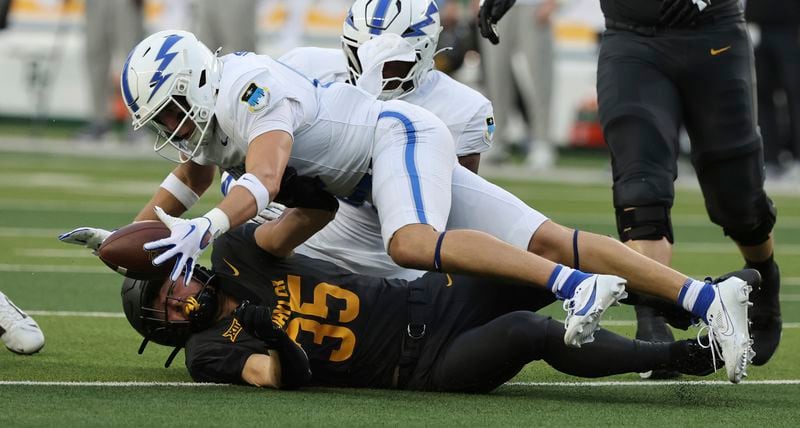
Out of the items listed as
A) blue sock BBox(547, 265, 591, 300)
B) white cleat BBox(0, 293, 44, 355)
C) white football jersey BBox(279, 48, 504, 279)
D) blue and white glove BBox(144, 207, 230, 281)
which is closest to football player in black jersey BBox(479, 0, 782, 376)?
white football jersey BBox(279, 48, 504, 279)

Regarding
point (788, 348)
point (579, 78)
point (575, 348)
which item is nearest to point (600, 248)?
point (575, 348)

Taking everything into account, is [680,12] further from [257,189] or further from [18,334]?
[18,334]

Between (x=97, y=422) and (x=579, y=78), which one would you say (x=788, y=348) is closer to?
(x=97, y=422)

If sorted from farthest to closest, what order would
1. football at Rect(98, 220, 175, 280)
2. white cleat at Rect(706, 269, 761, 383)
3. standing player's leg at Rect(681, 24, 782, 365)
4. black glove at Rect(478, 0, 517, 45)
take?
black glove at Rect(478, 0, 517, 45)
standing player's leg at Rect(681, 24, 782, 365)
football at Rect(98, 220, 175, 280)
white cleat at Rect(706, 269, 761, 383)

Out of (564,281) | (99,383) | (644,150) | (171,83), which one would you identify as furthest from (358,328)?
(644,150)

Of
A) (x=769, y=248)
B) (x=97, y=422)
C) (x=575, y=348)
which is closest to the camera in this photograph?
(x=97, y=422)

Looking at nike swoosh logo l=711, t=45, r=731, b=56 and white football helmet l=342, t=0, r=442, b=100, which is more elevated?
nike swoosh logo l=711, t=45, r=731, b=56

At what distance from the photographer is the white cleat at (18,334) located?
521 centimetres

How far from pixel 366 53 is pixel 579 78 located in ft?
34.0

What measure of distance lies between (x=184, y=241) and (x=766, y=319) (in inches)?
88.3

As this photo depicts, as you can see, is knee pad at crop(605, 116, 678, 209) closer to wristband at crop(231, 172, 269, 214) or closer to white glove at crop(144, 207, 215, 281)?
wristband at crop(231, 172, 269, 214)

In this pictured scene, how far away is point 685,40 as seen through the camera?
5.34 m

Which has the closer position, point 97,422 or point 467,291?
point 97,422

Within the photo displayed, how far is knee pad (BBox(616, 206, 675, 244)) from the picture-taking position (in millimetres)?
5098
